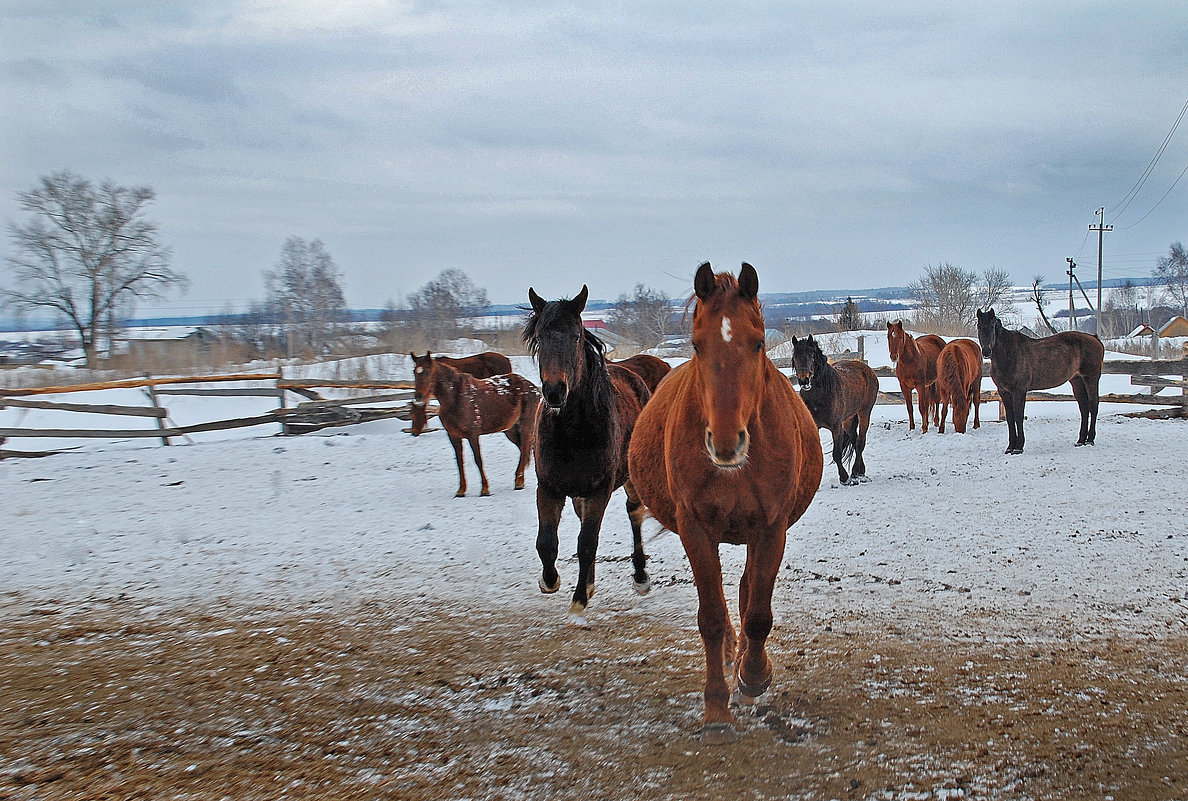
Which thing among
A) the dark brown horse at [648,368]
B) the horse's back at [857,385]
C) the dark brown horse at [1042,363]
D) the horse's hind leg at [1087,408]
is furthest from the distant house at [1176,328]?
the dark brown horse at [648,368]

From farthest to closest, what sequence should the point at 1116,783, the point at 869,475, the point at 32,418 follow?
the point at 32,418 < the point at 869,475 < the point at 1116,783

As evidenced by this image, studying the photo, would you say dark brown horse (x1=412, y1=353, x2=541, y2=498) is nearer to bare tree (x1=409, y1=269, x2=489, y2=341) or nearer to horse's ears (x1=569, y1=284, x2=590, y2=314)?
horse's ears (x1=569, y1=284, x2=590, y2=314)

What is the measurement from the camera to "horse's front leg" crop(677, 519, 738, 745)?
3213 mm

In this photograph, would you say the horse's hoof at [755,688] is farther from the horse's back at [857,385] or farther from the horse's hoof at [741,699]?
the horse's back at [857,385]

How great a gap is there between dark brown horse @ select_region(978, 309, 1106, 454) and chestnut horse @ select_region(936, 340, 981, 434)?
A: 1443mm

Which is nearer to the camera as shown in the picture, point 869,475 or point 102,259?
point 869,475

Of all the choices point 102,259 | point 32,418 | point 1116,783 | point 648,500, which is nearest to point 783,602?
point 648,500

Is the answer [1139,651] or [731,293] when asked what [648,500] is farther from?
[1139,651]

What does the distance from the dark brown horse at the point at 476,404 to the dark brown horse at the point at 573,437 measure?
4902 millimetres

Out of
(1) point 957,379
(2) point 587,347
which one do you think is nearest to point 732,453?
Result: (2) point 587,347

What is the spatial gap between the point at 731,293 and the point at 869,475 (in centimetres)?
850

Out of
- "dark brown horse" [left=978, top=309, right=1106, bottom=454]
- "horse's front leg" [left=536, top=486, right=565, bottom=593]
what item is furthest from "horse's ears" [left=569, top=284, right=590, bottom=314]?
"dark brown horse" [left=978, top=309, right=1106, bottom=454]

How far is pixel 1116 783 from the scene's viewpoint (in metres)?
2.68

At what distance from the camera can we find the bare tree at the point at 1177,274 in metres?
69.2
